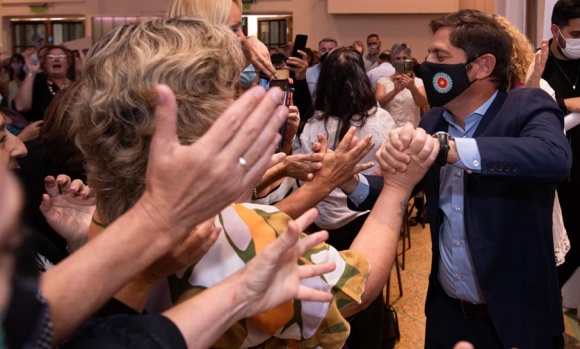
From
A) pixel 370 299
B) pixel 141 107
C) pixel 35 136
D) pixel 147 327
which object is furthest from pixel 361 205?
pixel 35 136

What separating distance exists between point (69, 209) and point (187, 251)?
100cm

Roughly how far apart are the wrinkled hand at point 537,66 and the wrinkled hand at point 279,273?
73.4 inches

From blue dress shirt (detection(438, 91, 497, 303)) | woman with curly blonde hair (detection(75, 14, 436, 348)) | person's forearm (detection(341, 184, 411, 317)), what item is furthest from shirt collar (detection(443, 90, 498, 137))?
woman with curly blonde hair (detection(75, 14, 436, 348))

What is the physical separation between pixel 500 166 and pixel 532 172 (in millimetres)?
96

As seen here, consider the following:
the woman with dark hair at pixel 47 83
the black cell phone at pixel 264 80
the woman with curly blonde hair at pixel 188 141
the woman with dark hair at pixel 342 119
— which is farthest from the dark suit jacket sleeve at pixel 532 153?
the woman with dark hair at pixel 47 83

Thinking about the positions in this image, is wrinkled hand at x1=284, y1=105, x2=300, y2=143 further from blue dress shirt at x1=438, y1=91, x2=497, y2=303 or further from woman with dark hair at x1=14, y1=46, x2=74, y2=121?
woman with dark hair at x1=14, y1=46, x2=74, y2=121

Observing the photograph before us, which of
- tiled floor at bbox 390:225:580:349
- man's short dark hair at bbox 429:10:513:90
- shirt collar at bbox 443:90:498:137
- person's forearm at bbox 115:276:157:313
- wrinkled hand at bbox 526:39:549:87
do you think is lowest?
tiled floor at bbox 390:225:580:349

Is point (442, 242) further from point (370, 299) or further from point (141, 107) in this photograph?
point (141, 107)

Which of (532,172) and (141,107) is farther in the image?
(532,172)

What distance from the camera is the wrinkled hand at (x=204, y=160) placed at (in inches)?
37.1

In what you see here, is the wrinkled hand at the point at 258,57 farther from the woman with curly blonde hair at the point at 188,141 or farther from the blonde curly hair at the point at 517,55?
the woman with curly blonde hair at the point at 188,141

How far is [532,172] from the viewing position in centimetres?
194

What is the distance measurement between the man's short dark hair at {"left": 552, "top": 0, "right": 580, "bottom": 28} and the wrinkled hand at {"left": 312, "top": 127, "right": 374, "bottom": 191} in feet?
6.86

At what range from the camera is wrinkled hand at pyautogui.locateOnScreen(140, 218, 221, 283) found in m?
1.20
